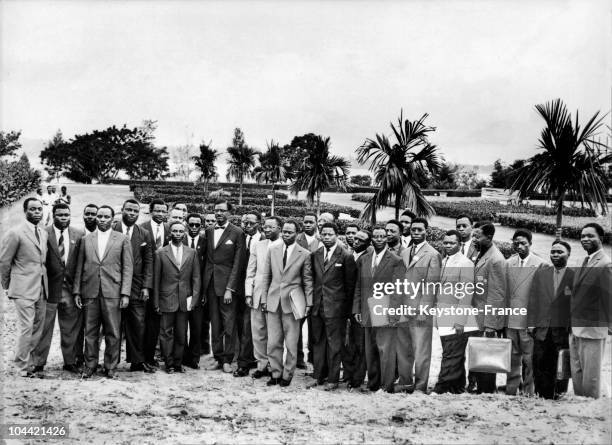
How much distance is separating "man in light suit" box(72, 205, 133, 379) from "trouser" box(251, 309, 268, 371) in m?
1.43

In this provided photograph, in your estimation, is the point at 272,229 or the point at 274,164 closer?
the point at 272,229

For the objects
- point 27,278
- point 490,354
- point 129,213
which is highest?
point 129,213

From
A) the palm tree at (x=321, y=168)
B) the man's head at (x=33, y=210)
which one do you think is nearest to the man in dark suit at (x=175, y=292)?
the man's head at (x=33, y=210)

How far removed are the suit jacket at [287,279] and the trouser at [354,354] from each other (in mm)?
603

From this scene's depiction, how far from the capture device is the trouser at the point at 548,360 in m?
5.29

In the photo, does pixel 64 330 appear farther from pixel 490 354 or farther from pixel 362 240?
pixel 490 354

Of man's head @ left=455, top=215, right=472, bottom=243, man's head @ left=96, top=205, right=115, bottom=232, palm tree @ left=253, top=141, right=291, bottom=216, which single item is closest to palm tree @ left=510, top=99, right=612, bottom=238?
man's head @ left=455, top=215, right=472, bottom=243

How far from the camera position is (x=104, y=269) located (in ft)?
19.2

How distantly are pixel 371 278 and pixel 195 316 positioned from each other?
Answer: 87.4 inches

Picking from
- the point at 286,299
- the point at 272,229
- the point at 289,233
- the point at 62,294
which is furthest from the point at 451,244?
the point at 62,294

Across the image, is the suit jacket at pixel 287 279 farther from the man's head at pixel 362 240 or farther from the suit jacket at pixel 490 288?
the suit jacket at pixel 490 288

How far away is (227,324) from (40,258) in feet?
7.15

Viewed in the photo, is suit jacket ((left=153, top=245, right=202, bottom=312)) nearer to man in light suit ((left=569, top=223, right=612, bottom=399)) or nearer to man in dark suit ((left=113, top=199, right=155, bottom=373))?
man in dark suit ((left=113, top=199, right=155, bottom=373))

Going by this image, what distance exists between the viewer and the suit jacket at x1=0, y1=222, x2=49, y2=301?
5551mm
